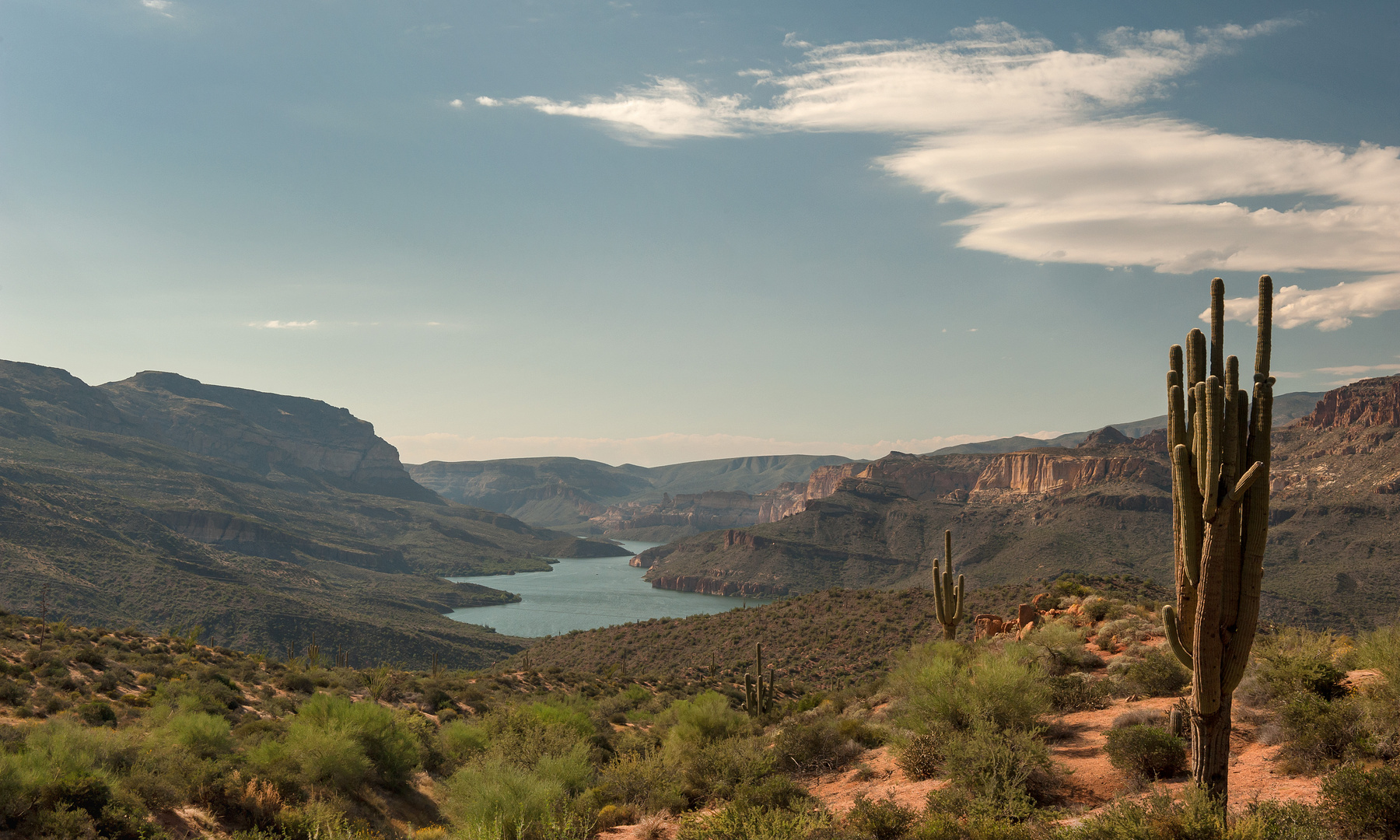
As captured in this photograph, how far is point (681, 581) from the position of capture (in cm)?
17212

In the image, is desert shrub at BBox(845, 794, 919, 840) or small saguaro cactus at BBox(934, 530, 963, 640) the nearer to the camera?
desert shrub at BBox(845, 794, 919, 840)

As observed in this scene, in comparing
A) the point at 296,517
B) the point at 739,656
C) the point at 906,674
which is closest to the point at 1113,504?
the point at 739,656

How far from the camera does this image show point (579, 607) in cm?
15812

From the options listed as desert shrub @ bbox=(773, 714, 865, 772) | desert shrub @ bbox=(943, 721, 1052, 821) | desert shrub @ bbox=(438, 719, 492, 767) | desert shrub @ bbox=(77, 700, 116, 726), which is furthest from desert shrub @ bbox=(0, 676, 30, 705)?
desert shrub @ bbox=(943, 721, 1052, 821)

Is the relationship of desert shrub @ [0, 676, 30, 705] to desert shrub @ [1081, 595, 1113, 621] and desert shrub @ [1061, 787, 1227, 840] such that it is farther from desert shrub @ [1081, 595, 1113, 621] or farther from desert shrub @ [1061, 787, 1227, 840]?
desert shrub @ [1081, 595, 1113, 621]

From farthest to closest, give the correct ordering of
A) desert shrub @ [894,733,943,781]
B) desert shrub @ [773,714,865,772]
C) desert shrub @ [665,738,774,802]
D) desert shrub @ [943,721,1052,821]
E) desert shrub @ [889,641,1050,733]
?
1. desert shrub @ [773,714,865,772]
2. desert shrub @ [889,641,1050,733]
3. desert shrub @ [665,738,774,802]
4. desert shrub @ [894,733,943,781]
5. desert shrub @ [943,721,1052,821]

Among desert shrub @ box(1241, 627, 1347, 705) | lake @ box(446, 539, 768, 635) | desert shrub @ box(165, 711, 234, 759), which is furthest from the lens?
lake @ box(446, 539, 768, 635)

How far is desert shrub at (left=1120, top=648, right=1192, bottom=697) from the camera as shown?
610 inches

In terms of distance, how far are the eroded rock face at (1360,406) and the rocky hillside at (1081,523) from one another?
0.25m

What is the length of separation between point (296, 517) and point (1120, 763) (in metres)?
193

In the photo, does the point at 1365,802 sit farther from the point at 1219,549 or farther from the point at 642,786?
the point at 642,786

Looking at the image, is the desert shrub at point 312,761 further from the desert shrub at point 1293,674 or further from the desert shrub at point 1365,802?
the desert shrub at point 1293,674

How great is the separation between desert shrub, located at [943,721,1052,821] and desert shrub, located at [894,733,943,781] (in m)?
0.47

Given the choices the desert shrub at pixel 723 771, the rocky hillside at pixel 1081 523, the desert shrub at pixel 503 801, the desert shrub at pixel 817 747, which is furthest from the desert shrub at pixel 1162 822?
the rocky hillside at pixel 1081 523
